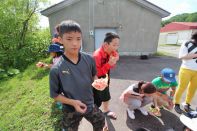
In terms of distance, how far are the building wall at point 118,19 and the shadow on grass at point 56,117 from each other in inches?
347

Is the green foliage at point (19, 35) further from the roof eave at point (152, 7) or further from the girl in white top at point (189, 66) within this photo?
the girl in white top at point (189, 66)

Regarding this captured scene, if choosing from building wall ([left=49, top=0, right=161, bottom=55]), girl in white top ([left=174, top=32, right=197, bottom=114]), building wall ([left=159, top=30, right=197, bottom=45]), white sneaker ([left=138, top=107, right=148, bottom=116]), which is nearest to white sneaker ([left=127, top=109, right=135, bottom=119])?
white sneaker ([left=138, top=107, right=148, bottom=116])

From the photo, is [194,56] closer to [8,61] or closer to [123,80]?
[123,80]

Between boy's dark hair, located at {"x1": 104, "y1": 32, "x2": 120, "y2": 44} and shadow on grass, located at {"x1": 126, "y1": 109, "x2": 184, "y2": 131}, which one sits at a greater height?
boy's dark hair, located at {"x1": 104, "y1": 32, "x2": 120, "y2": 44}

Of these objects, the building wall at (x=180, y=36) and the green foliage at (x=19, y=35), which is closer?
the green foliage at (x=19, y=35)

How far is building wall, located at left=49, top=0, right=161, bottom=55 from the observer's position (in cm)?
1252

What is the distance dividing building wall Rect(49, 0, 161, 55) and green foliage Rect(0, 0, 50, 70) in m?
2.30

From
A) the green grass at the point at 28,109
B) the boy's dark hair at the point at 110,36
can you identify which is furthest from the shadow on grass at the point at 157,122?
the boy's dark hair at the point at 110,36

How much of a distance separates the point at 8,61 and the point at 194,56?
11.1 metres

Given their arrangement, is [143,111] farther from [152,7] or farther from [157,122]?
[152,7]

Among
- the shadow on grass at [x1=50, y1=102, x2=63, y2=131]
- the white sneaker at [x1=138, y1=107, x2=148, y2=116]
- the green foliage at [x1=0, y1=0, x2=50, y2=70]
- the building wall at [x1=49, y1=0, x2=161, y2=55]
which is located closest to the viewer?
the shadow on grass at [x1=50, y1=102, x2=63, y2=131]

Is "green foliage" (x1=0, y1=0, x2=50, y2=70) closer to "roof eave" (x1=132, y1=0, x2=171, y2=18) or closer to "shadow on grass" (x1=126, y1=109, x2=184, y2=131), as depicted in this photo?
"roof eave" (x1=132, y1=0, x2=171, y2=18)

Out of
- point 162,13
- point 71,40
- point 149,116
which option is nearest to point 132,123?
point 149,116

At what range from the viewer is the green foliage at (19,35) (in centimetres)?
1161
